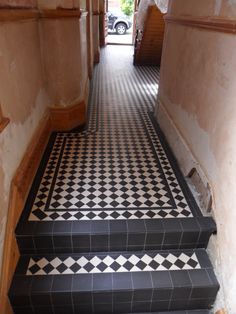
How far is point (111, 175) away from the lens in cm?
362

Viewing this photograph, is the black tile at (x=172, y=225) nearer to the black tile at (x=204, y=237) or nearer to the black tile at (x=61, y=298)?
the black tile at (x=204, y=237)

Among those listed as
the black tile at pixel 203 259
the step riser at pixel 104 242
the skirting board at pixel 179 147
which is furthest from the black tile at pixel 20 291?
the skirting board at pixel 179 147

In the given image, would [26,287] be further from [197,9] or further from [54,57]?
[197,9]

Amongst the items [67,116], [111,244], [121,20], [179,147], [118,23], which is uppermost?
[121,20]

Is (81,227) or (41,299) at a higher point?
(81,227)

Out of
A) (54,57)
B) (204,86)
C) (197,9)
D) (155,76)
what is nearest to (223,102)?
(204,86)

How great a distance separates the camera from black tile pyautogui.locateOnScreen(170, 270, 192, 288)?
2.44 meters

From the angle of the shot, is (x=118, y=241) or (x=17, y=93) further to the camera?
(x=17, y=93)

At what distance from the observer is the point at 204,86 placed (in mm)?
3000

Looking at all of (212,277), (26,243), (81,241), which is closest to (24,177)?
(26,243)

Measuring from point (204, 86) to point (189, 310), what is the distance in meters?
2.34

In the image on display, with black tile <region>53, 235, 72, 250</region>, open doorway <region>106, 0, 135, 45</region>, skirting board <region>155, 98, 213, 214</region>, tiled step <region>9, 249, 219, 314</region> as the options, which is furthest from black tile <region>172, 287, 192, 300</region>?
open doorway <region>106, 0, 135, 45</region>

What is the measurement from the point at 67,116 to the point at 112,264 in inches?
109

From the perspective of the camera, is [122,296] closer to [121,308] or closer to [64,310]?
[121,308]
